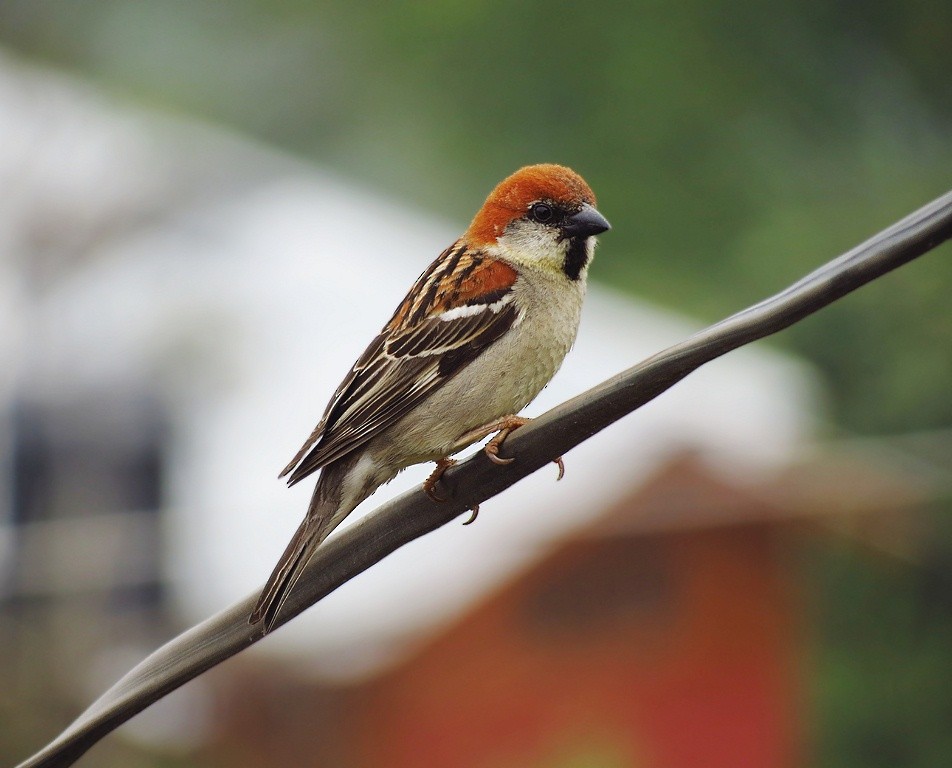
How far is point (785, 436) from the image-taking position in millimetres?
6676

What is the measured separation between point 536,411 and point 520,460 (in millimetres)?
3918

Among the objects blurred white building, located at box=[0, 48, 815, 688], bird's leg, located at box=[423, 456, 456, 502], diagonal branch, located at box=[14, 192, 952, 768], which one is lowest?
diagonal branch, located at box=[14, 192, 952, 768]

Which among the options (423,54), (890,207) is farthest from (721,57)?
(890,207)

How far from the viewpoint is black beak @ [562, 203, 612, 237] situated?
247 cm

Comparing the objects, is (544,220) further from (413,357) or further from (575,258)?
(413,357)

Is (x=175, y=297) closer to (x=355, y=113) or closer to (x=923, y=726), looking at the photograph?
(x=923, y=726)

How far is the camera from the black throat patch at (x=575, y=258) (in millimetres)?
2467

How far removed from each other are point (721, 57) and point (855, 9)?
1734mm

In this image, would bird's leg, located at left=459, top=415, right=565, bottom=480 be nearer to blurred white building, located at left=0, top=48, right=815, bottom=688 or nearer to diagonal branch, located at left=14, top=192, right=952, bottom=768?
diagonal branch, located at left=14, top=192, right=952, bottom=768

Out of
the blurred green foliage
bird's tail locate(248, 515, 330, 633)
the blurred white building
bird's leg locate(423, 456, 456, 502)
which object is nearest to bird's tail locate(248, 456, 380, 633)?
bird's tail locate(248, 515, 330, 633)

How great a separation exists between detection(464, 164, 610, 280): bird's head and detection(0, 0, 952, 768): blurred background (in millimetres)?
2419

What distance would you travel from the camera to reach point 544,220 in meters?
2.53

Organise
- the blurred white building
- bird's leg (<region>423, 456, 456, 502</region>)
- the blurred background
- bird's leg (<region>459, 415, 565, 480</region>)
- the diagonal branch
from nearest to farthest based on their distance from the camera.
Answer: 1. the diagonal branch
2. bird's leg (<region>423, 456, 456, 502</region>)
3. bird's leg (<region>459, 415, 565, 480</region>)
4. the blurred background
5. the blurred white building

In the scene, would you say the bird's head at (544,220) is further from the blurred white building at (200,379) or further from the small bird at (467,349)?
the blurred white building at (200,379)
